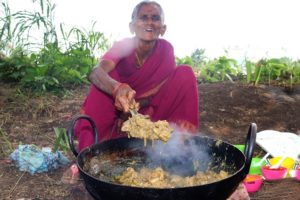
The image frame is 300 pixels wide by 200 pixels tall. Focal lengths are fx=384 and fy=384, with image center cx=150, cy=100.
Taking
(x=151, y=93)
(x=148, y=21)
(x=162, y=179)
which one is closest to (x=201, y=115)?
(x=151, y=93)

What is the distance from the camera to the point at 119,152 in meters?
2.44

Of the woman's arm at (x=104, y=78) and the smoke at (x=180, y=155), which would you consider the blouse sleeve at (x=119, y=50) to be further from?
the smoke at (x=180, y=155)

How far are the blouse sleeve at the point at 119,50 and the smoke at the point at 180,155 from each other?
97cm

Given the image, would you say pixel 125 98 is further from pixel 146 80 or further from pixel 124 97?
pixel 146 80

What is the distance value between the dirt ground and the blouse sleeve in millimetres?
1038

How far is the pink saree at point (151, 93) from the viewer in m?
3.09

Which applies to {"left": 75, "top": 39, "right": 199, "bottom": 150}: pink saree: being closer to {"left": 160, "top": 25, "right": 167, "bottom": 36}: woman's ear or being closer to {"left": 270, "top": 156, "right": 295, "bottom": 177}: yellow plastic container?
{"left": 160, "top": 25, "right": 167, "bottom": 36}: woman's ear

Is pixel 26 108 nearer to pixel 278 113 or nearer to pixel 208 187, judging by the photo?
pixel 278 113

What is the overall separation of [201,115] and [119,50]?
1.77m

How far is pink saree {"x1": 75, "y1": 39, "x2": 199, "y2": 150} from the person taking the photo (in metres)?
3.09

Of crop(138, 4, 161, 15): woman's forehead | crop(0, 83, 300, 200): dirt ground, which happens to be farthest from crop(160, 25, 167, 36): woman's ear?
crop(0, 83, 300, 200): dirt ground

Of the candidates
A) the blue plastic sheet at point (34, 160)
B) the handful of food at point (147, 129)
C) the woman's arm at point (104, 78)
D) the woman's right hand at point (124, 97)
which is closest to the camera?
the handful of food at point (147, 129)

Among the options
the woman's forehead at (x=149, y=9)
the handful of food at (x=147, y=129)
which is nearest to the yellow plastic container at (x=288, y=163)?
the handful of food at (x=147, y=129)

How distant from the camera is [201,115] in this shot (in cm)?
470
